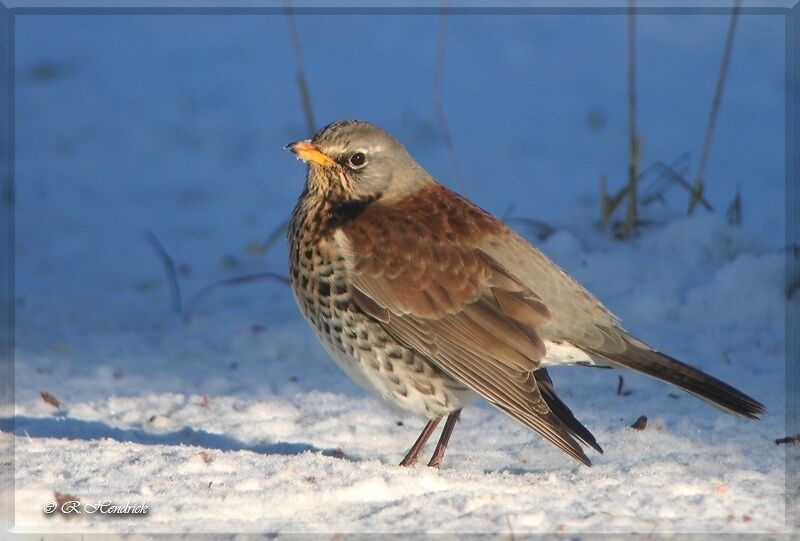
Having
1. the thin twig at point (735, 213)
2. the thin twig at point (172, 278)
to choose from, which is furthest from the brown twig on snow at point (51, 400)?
the thin twig at point (735, 213)

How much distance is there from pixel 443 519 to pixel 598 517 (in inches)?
20.0

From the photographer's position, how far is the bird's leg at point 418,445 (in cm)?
478

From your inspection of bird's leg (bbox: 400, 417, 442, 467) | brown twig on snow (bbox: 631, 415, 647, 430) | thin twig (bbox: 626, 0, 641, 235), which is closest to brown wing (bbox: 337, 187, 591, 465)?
bird's leg (bbox: 400, 417, 442, 467)

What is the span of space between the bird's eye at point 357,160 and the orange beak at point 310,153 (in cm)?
7

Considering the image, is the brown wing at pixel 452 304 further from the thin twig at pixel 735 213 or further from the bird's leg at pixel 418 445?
the thin twig at pixel 735 213

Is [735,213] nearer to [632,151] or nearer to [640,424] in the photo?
[632,151]

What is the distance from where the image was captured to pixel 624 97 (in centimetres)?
923

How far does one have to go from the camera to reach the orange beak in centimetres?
499

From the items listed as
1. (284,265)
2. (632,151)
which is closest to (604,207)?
(632,151)

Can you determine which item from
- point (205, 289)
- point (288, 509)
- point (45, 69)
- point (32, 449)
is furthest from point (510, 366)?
point (45, 69)

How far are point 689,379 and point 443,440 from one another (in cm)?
98

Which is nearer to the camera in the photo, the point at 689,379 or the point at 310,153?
the point at 689,379

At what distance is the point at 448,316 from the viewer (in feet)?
15.4

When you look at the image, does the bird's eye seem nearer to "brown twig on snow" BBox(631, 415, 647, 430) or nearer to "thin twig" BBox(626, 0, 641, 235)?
"brown twig on snow" BBox(631, 415, 647, 430)
